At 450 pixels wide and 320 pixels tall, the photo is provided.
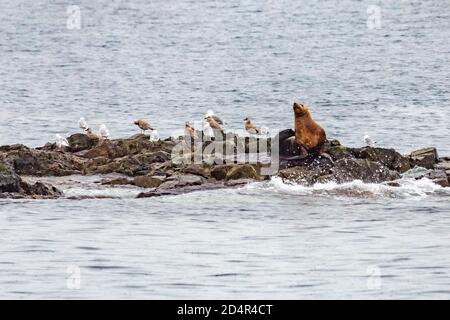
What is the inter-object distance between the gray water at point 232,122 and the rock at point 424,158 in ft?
8.66

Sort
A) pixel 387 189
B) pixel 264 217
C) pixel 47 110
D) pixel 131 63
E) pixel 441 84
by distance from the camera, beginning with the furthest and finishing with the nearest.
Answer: pixel 131 63 → pixel 441 84 → pixel 47 110 → pixel 387 189 → pixel 264 217

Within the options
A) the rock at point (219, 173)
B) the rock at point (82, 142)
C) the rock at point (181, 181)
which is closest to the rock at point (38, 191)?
the rock at point (181, 181)

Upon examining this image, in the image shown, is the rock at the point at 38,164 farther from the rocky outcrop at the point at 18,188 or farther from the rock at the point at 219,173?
the rock at the point at 219,173

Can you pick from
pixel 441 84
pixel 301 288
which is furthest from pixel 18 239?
pixel 441 84

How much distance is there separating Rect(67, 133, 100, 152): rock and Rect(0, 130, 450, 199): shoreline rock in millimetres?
63

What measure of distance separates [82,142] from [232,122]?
15.8m

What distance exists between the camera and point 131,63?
86375 mm

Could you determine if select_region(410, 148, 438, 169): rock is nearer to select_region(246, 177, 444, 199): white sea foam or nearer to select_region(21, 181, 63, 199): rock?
select_region(246, 177, 444, 199): white sea foam

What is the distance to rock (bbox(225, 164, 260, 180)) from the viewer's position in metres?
37.4

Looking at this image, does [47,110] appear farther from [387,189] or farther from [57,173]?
[387,189]

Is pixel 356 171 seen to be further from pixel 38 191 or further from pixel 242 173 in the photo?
pixel 38 191

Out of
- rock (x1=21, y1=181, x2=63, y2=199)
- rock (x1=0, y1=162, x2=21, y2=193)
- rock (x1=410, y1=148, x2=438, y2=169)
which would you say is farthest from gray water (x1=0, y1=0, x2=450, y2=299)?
rock (x1=410, y1=148, x2=438, y2=169)

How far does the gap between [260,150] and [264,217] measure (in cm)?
701

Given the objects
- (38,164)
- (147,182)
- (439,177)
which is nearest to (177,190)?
(147,182)
